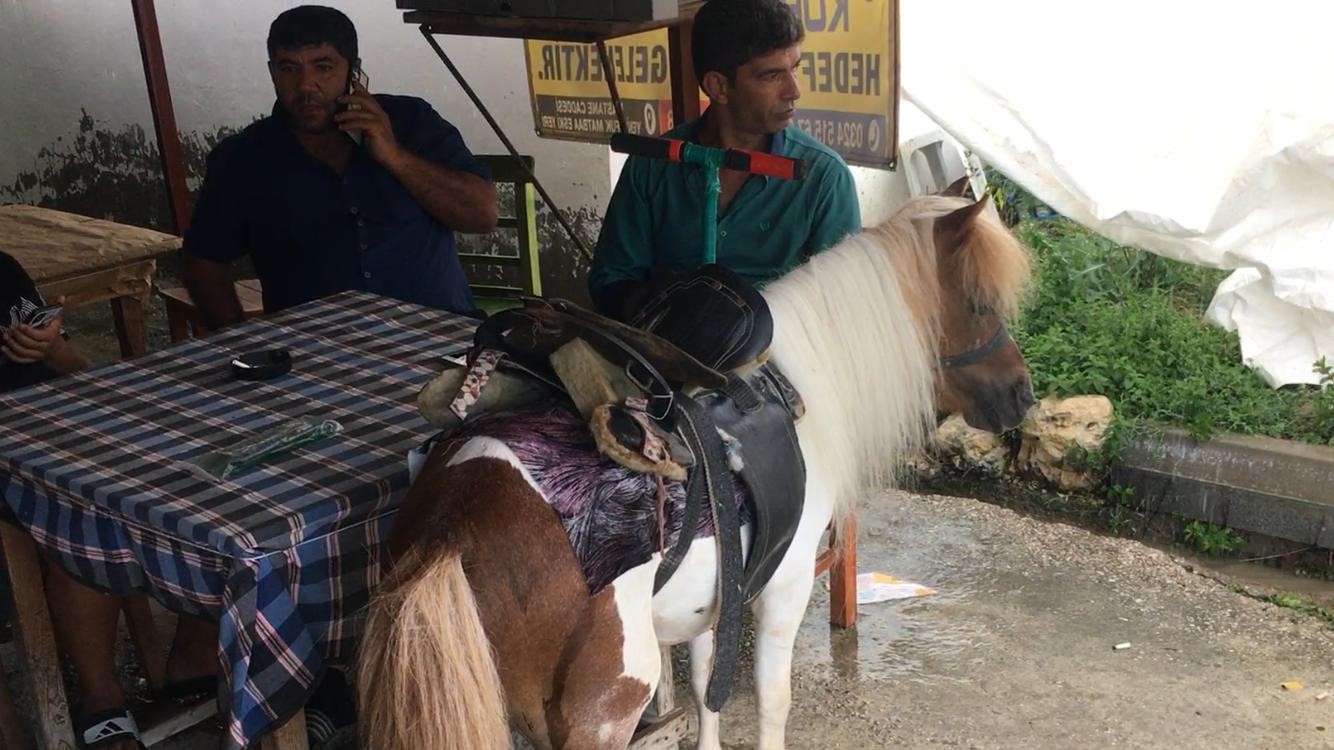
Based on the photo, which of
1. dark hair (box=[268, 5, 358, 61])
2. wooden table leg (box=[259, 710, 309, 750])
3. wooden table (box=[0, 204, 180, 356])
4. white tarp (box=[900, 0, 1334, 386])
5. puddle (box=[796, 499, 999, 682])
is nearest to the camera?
wooden table leg (box=[259, 710, 309, 750])

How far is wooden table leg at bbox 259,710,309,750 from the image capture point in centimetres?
213

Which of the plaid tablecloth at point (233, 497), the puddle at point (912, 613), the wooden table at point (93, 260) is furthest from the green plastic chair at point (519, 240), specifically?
the plaid tablecloth at point (233, 497)

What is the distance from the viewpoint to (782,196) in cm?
270

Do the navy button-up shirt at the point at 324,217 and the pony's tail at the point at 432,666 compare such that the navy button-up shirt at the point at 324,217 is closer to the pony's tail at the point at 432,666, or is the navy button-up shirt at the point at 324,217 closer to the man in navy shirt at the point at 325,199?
the man in navy shirt at the point at 325,199

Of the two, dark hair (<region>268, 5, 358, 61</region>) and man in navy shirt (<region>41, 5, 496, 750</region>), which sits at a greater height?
dark hair (<region>268, 5, 358, 61</region>)

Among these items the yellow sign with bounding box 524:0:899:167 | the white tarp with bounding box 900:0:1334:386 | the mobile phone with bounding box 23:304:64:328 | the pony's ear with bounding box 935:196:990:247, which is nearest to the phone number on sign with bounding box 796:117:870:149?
the yellow sign with bounding box 524:0:899:167

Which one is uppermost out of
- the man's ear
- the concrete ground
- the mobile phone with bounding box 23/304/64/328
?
the man's ear

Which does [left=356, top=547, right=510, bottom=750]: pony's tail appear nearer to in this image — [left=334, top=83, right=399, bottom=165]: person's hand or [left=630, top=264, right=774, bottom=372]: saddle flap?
[left=630, top=264, right=774, bottom=372]: saddle flap

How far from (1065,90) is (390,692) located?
3.24 m

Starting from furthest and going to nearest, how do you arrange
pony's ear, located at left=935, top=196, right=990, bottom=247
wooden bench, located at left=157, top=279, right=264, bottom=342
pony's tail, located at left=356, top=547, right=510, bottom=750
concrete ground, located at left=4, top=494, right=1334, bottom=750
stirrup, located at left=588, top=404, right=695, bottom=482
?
wooden bench, located at left=157, top=279, right=264, bottom=342
concrete ground, located at left=4, top=494, right=1334, bottom=750
pony's ear, located at left=935, top=196, right=990, bottom=247
stirrup, located at left=588, top=404, right=695, bottom=482
pony's tail, located at left=356, top=547, right=510, bottom=750

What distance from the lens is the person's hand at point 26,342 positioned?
2795 millimetres

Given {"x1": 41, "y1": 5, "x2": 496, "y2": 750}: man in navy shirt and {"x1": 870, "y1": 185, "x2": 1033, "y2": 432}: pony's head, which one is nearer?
{"x1": 870, "y1": 185, "x2": 1033, "y2": 432}: pony's head

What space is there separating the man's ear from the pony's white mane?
1.75ft

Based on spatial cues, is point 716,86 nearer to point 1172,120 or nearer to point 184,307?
point 1172,120
